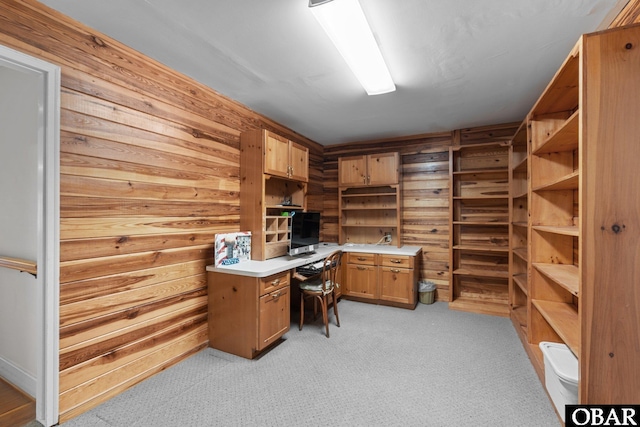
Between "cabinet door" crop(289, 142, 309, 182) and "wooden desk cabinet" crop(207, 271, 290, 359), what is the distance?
1343 millimetres

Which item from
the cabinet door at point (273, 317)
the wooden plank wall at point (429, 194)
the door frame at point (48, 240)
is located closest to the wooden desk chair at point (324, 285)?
the cabinet door at point (273, 317)

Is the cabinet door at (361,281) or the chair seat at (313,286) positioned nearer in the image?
the chair seat at (313,286)

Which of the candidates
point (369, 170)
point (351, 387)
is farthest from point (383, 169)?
point (351, 387)

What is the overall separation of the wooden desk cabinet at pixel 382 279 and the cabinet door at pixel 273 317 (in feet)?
4.92

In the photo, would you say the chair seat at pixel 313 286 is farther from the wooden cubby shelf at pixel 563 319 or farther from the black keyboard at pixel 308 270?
the wooden cubby shelf at pixel 563 319

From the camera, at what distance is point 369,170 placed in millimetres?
4320

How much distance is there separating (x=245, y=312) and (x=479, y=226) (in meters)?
3.41

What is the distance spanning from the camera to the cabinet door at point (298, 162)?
3477mm

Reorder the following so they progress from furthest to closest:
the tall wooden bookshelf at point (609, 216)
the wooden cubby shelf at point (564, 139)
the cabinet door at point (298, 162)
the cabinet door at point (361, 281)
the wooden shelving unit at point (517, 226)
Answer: the cabinet door at point (361, 281)
the cabinet door at point (298, 162)
the wooden shelving unit at point (517, 226)
the wooden cubby shelf at point (564, 139)
the tall wooden bookshelf at point (609, 216)

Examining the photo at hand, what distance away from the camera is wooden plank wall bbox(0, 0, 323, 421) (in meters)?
1.77

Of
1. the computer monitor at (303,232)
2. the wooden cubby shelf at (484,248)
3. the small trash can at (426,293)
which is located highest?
the computer monitor at (303,232)

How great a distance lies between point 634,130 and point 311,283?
2732 millimetres

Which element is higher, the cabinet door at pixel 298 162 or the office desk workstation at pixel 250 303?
the cabinet door at pixel 298 162

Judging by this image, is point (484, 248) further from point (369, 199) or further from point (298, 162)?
point (298, 162)
